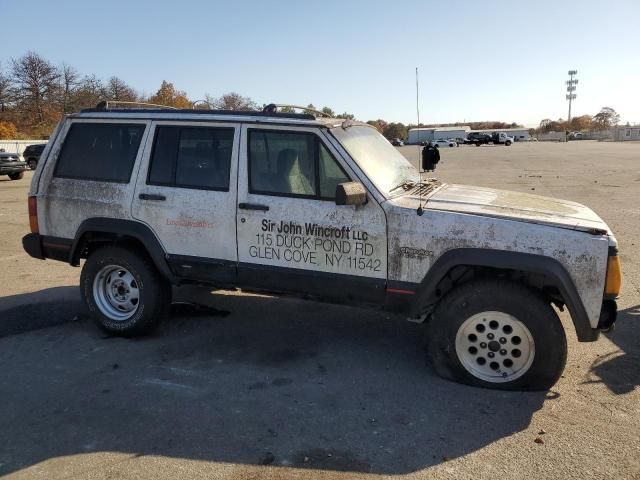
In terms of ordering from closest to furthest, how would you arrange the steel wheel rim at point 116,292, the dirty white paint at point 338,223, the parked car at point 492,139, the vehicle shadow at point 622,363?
the dirty white paint at point 338,223 → the vehicle shadow at point 622,363 → the steel wheel rim at point 116,292 → the parked car at point 492,139

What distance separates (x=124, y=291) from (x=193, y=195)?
1311 millimetres

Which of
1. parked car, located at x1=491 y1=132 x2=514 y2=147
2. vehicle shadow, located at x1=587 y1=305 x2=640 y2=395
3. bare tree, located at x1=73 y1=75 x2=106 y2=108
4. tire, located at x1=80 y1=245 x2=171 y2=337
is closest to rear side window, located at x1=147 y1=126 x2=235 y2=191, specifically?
tire, located at x1=80 y1=245 x2=171 y2=337

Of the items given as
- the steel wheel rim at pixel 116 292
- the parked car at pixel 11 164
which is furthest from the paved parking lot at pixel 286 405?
the parked car at pixel 11 164

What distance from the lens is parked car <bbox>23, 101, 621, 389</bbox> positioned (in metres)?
3.81

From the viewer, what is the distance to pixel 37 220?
17.3 ft

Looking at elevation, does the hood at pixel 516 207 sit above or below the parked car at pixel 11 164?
below

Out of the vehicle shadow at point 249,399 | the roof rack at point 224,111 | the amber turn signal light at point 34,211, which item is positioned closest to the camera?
the vehicle shadow at point 249,399

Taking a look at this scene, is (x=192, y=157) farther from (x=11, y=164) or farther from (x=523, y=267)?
(x=11, y=164)

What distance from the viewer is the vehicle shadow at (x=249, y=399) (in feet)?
10.7

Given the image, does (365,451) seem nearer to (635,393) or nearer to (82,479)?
(82,479)

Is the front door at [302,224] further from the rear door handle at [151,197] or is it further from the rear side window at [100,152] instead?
the rear side window at [100,152]

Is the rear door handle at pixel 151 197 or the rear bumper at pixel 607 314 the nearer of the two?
the rear bumper at pixel 607 314

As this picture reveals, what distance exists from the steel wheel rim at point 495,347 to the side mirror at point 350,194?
1.20m

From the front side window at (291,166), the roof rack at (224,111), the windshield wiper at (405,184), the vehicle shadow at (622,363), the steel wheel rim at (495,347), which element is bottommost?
the vehicle shadow at (622,363)
